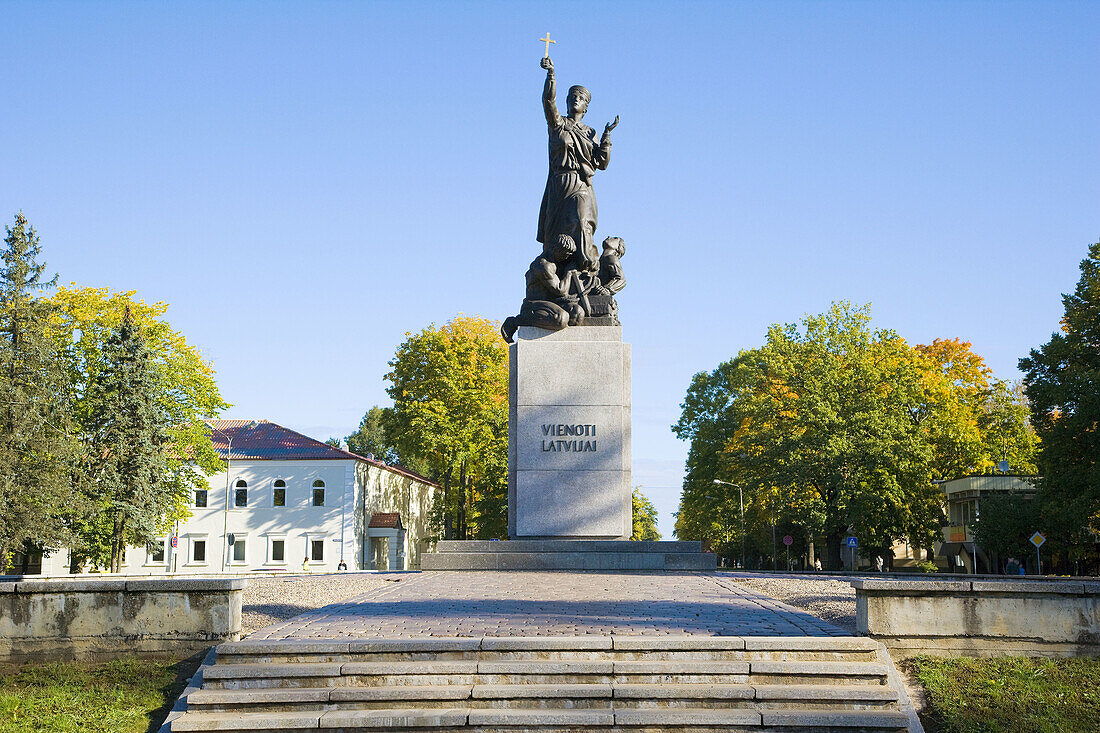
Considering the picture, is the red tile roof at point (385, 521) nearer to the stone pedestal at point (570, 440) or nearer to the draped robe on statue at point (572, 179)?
the draped robe on statue at point (572, 179)

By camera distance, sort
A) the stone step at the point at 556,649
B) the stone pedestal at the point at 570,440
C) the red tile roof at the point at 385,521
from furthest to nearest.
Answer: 1. the red tile roof at the point at 385,521
2. the stone pedestal at the point at 570,440
3. the stone step at the point at 556,649

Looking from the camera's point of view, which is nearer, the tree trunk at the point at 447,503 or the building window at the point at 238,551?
the tree trunk at the point at 447,503

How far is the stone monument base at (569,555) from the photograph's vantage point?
59.7ft

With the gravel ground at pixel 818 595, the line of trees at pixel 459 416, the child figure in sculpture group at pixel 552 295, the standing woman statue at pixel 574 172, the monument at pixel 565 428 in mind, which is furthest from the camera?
the line of trees at pixel 459 416

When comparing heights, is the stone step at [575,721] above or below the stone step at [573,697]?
below

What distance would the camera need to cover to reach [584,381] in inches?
784

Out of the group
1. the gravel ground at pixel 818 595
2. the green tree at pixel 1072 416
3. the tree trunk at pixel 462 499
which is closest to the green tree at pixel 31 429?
the tree trunk at pixel 462 499

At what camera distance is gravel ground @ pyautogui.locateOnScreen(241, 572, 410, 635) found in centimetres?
1167

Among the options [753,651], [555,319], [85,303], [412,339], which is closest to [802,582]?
[555,319]

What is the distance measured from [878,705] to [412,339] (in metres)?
49.0

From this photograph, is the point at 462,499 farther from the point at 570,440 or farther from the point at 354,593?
the point at 354,593

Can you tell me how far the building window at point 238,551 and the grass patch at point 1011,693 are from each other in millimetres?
54173

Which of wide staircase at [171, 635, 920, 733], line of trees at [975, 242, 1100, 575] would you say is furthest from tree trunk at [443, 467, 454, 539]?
wide staircase at [171, 635, 920, 733]

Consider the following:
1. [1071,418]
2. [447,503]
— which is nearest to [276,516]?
[447,503]
